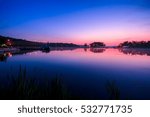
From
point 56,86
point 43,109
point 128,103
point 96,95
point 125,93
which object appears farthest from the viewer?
point 125,93

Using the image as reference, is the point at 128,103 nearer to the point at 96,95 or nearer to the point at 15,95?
the point at 15,95

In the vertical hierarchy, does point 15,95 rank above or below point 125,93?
above

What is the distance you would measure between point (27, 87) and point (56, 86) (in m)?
1.15

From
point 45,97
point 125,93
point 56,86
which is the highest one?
point 56,86

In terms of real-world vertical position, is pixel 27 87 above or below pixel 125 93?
above

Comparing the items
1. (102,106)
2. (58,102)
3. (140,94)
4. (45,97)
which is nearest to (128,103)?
(102,106)

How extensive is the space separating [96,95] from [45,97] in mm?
4603

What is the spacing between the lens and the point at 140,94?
11.6 m

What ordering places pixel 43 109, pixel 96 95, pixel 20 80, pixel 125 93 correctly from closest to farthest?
pixel 43 109, pixel 20 80, pixel 96 95, pixel 125 93

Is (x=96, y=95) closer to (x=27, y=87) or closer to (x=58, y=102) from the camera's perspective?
(x=27, y=87)

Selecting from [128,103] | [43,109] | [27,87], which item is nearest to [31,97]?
[27,87]

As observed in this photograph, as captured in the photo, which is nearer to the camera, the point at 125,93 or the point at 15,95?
the point at 15,95

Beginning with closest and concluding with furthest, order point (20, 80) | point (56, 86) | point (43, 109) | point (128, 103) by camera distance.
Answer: point (43, 109) < point (128, 103) < point (20, 80) < point (56, 86)

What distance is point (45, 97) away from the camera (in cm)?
711
